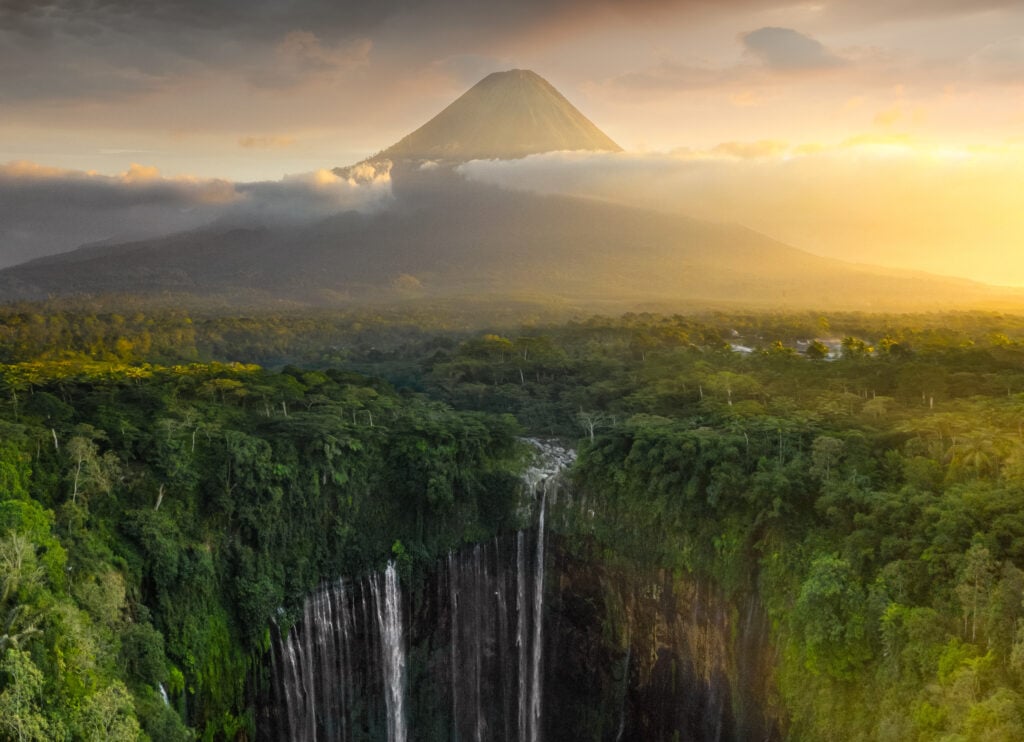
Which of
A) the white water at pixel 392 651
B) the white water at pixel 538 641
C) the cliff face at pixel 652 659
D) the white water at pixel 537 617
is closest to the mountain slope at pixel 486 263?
the white water at pixel 537 617

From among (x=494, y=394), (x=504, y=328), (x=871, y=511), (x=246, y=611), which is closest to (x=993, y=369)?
(x=871, y=511)

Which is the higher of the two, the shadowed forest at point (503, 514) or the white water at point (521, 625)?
the shadowed forest at point (503, 514)

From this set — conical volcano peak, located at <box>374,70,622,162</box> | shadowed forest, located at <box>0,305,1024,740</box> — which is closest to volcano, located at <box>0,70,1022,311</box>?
conical volcano peak, located at <box>374,70,622,162</box>

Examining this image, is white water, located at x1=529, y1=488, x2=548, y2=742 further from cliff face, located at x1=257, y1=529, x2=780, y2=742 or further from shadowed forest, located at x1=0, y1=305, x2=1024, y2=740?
shadowed forest, located at x1=0, y1=305, x2=1024, y2=740

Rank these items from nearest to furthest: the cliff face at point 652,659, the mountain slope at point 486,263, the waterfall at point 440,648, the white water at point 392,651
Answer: the cliff face at point 652,659 → the waterfall at point 440,648 → the white water at point 392,651 → the mountain slope at point 486,263

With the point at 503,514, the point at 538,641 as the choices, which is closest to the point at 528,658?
the point at 538,641

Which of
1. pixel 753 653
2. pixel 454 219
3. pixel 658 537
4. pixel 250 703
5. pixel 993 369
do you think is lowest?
pixel 250 703

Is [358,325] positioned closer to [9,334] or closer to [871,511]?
[9,334]

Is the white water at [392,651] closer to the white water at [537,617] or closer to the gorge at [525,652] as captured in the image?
the gorge at [525,652]

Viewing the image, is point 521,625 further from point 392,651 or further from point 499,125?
point 499,125
